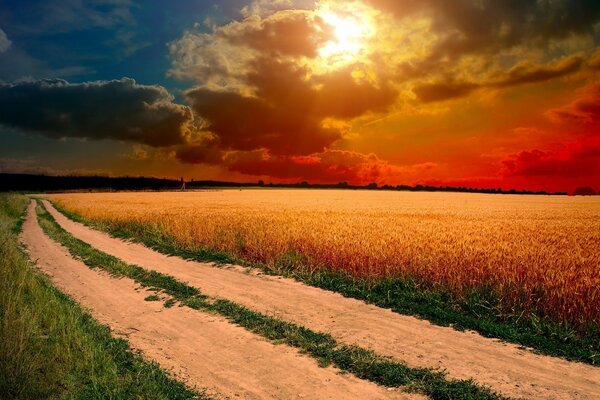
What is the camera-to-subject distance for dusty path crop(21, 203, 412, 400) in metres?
6.74

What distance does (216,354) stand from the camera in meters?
8.25

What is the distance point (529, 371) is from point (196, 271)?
12.1 metres

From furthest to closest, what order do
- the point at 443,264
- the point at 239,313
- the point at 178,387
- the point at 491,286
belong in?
the point at 443,264
the point at 491,286
the point at 239,313
the point at 178,387

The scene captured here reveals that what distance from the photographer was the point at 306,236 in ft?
64.6

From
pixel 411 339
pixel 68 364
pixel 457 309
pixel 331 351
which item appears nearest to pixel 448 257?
pixel 457 309

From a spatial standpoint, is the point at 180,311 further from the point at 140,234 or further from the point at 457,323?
the point at 140,234

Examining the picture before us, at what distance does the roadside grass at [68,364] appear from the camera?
6.45 meters

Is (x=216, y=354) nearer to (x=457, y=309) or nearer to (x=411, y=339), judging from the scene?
(x=411, y=339)

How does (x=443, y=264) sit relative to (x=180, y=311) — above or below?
above

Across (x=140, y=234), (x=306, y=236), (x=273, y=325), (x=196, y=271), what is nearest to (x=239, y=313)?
(x=273, y=325)

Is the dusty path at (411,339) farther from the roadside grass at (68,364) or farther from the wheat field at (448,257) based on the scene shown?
the roadside grass at (68,364)

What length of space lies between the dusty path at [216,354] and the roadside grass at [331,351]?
0.85 feet

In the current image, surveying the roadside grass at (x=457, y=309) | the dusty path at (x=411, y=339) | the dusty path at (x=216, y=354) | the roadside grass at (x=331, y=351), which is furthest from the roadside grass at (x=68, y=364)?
the roadside grass at (x=457, y=309)

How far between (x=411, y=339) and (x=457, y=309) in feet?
8.80
